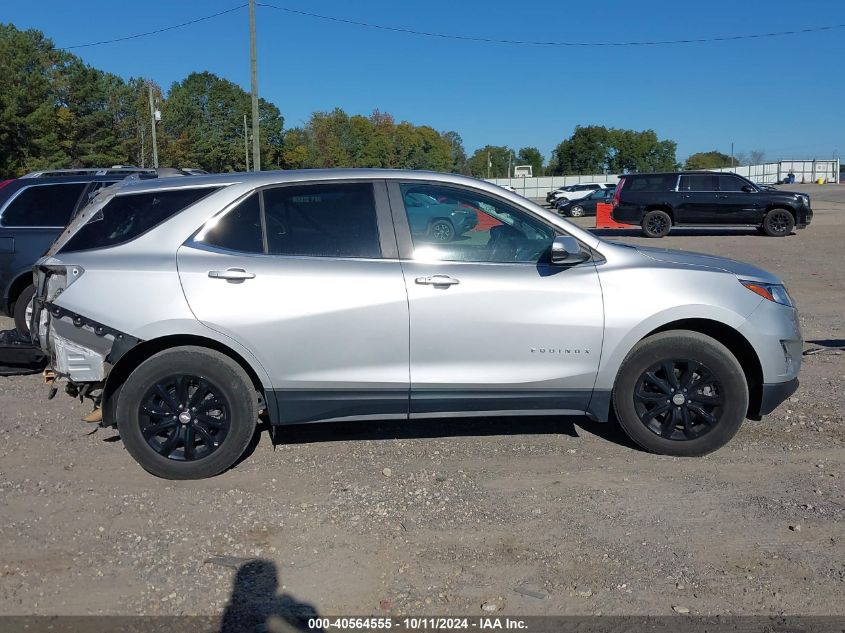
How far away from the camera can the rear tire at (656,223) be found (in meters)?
22.8

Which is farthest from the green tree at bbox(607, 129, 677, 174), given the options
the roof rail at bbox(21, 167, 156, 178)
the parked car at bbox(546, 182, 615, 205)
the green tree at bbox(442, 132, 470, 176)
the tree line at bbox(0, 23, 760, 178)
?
the roof rail at bbox(21, 167, 156, 178)

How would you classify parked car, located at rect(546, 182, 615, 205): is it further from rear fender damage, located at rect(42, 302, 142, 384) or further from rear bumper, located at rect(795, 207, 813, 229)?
rear fender damage, located at rect(42, 302, 142, 384)

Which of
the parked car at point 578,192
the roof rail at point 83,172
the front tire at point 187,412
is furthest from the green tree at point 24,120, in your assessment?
the front tire at point 187,412

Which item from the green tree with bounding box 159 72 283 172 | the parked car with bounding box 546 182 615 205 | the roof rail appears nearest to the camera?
the roof rail

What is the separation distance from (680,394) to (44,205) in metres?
6.90

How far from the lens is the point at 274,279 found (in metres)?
4.73

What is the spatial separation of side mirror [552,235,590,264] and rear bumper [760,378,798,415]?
1.45 m

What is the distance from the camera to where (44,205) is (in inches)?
336

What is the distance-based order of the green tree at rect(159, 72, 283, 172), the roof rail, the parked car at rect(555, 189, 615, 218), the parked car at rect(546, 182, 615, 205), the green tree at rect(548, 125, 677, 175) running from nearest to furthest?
the roof rail
the parked car at rect(555, 189, 615, 218)
the parked car at rect(546, 182, 615, 205)
the green tree at rect(159, 72, 283, 172)
the green tree at rect(548, 125, 677, 175)

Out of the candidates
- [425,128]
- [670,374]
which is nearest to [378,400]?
[670,374]

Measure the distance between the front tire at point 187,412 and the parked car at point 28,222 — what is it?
3.95 metres

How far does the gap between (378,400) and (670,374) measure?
183 centimetres

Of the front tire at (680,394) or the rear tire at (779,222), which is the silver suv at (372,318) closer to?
the front tire at (680,394)

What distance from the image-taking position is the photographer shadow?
3.32 meters
